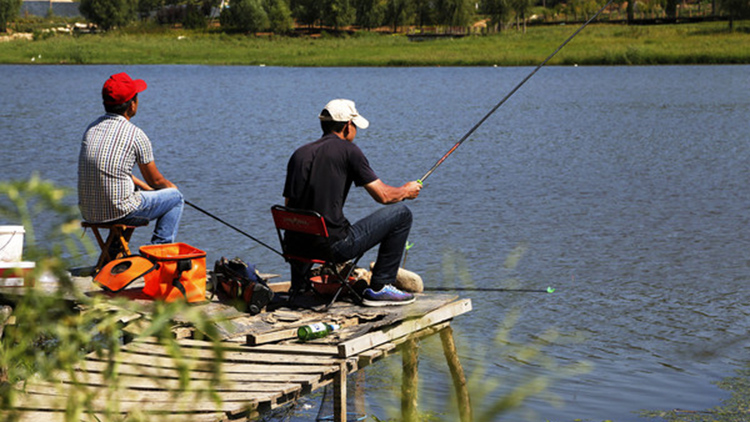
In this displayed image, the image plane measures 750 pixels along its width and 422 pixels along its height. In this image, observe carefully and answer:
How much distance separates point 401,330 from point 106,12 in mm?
118929

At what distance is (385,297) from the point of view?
19.2 feet

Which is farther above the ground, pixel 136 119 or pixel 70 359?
pixel 70 359

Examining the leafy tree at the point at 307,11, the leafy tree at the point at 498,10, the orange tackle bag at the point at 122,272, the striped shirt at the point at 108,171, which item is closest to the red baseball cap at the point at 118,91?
the striped shirt at the point at 108,171

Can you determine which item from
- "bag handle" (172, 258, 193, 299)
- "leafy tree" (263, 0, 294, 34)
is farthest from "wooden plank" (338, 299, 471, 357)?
"leafy tree" (263, 0, 294, 34)

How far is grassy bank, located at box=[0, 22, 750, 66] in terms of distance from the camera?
6462 centimetres

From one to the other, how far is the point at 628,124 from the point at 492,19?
8074 centimetres

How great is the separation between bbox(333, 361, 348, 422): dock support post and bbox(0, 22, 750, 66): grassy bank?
196ft

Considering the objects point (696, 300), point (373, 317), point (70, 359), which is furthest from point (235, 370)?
point (696, 300)

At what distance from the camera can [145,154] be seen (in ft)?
21.7

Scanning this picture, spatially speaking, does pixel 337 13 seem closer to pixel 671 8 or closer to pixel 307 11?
pixel 307 11

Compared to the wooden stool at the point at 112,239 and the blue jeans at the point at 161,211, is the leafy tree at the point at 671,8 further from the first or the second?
the wooden stool at the point at 112,239

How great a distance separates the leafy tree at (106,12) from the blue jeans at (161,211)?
116547 millimetres

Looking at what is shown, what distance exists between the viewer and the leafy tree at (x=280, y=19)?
11375 cm

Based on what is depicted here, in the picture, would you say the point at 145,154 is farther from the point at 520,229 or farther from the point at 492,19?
the point at 492,19
